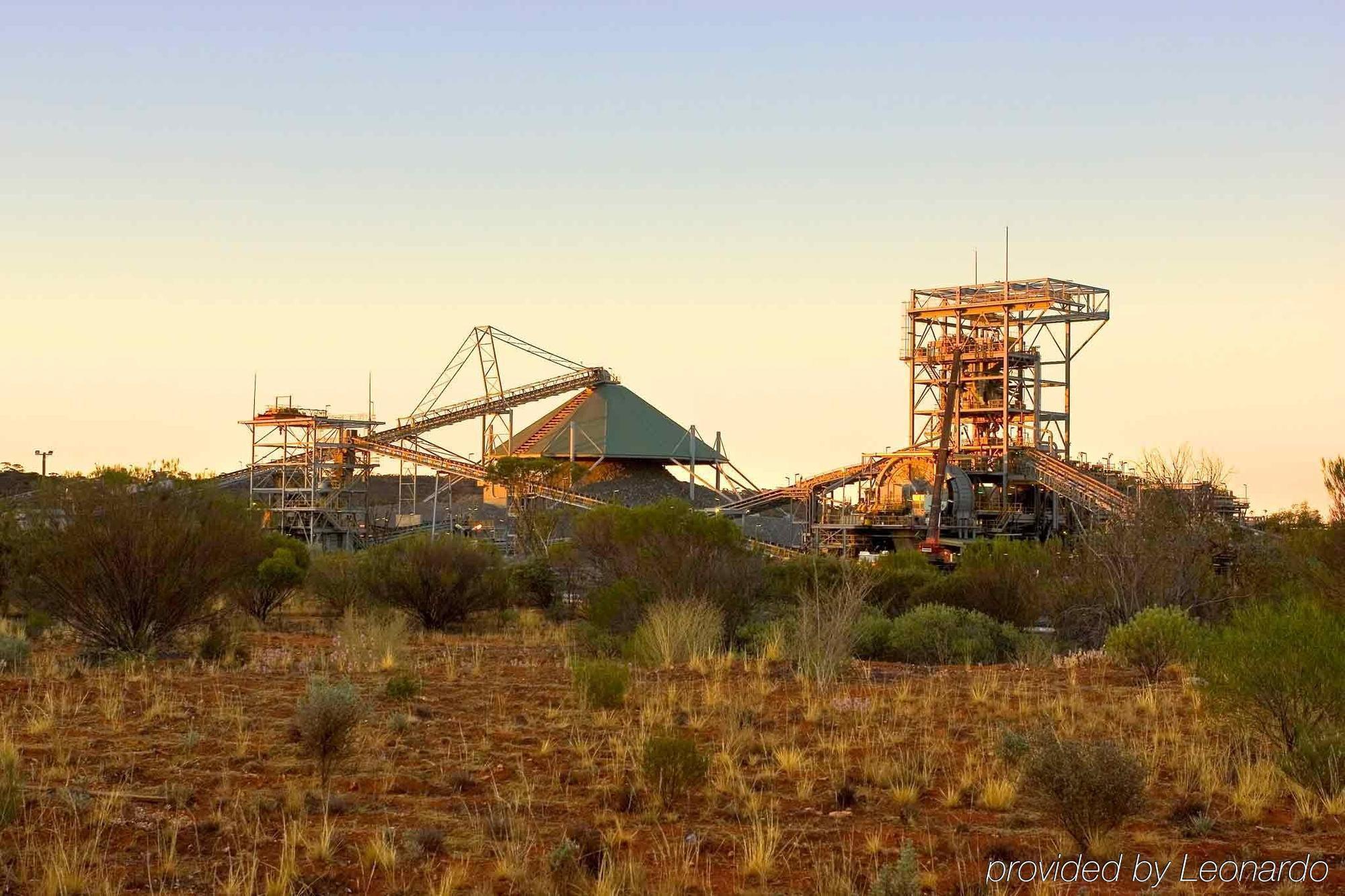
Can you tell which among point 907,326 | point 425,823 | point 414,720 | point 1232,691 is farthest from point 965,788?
point 907,326

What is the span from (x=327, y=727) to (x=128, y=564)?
1046 cm

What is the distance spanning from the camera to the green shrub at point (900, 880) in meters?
7.57

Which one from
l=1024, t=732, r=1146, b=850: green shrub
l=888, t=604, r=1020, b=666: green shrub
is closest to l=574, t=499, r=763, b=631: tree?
l=888, t=604, r=1020, b=666: green shrub

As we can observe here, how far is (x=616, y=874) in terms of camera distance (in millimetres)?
8695

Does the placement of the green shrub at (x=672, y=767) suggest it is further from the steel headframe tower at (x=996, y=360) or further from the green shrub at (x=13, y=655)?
the steel headframe tower at (x=996, y=360)

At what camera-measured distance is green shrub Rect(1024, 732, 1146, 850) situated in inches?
378

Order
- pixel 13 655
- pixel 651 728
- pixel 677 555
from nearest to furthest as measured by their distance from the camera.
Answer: pixel 651 728 < pixel 13 655 < pixel 677 555

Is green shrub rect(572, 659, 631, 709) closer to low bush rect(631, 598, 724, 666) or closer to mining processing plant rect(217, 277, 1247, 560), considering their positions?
low bush rect(631, 598, 724, 666)

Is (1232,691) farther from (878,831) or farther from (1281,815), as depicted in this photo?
(878,831)

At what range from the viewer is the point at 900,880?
300 inches

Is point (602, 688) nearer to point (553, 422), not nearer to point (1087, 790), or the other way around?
point (1087, 790)

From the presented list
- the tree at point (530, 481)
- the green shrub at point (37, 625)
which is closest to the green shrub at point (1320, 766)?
the green shrub at point (37, 625)

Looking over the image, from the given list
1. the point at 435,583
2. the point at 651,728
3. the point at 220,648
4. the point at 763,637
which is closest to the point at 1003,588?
the point at 763,637

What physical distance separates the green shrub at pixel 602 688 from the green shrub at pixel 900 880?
25.6ft
